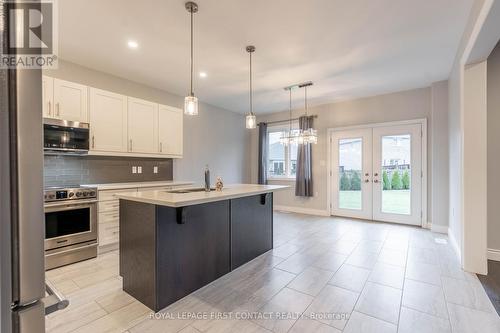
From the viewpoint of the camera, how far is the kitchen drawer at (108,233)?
3.34 metres

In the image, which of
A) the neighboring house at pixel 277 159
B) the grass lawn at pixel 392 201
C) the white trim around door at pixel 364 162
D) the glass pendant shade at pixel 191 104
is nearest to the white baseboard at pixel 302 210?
the white trim around door at pixel 364 162

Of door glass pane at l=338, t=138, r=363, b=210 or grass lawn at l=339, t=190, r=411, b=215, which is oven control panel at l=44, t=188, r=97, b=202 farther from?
grass lawn at l=339, t=190, r=411, b=215

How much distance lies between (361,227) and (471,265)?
2032 mm

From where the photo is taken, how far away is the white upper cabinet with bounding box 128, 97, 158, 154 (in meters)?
3.93

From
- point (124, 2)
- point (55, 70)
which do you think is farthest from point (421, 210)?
point (55, 70)

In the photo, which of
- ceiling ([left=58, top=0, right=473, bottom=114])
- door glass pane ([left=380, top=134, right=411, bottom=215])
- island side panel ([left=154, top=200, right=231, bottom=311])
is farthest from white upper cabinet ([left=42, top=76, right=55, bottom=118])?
door glass pane ([left=380, top=134, right=411, bottom=215])

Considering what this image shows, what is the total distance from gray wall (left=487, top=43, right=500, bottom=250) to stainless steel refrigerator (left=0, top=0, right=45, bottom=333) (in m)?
4.53

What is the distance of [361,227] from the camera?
4750mm

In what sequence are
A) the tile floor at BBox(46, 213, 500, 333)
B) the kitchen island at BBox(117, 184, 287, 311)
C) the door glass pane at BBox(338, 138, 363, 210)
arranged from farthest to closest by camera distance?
the door glass pane at BBox(338, 138, 363, 210) < the kitchen island at BBox(117, 184, 287, 311) < the tile floor at BBox(46, 213, 500, 333)

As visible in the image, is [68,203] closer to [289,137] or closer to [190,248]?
[190,248]

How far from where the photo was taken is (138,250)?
2209 millimetres

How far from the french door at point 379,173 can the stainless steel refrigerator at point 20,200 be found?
5654mm

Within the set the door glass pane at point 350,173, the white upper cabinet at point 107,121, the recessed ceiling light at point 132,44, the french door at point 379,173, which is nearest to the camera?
the recessed ceiling light at point 132,44

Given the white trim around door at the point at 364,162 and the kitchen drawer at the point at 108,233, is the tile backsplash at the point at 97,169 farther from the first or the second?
the white trim around door at the point at 364,162
